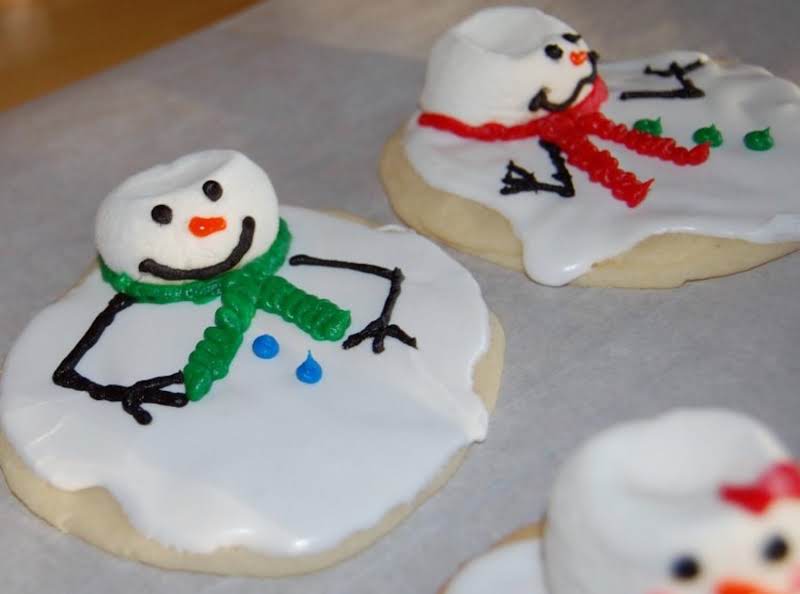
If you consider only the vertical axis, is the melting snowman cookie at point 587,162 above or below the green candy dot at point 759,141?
below

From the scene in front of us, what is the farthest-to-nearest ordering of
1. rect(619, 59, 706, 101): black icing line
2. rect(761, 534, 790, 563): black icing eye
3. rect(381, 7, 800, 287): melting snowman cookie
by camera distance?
1. rect(619, 59, 706, 101): black icing line
2. rect(381, 7, 800, 287): melting snowman cookie
3. rect(761, 534, 790, 563): black icing eye

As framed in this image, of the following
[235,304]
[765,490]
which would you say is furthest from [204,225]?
[765,490]

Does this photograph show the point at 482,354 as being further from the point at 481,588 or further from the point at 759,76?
the point at 759,76

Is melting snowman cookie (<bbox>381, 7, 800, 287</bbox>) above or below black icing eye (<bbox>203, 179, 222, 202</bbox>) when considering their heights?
below

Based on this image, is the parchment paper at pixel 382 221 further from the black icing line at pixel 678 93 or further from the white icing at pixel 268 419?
the black icing line at pixel 678 93

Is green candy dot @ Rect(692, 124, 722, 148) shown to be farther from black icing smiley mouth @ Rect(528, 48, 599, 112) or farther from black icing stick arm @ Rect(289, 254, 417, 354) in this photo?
black icing stick arm @ Rect(289, 254, 417, 354)

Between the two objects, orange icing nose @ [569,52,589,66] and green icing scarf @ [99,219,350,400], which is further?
orange icing nose @ [569,52,589,66]

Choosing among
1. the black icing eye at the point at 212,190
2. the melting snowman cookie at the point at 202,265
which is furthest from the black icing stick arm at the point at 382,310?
the black icing eye at the point at 212,190

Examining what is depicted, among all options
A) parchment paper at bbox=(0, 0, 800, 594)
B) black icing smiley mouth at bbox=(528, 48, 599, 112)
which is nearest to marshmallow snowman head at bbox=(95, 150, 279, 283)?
parchment paper at bbox=(0, 0, 800, 594)
